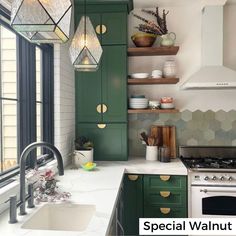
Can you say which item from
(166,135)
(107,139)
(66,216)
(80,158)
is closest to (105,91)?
(107,139)

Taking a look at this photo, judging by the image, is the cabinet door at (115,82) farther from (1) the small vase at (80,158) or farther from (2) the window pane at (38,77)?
(2) the window pane at (38,77)

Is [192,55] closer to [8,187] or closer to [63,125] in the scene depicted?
[63,125]

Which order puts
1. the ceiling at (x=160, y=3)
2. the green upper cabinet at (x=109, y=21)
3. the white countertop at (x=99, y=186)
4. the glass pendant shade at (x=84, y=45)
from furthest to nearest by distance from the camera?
the ceiling at (x=160, y=3) → the green upper cabinet at (x=109, y=21) → the glass pendant shade at (x=84, y=45) → the white countertop at (x=99, y=186)

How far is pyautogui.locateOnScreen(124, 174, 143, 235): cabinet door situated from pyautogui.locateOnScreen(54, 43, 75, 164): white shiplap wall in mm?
708

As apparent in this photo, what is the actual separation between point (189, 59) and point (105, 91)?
110 centimetres

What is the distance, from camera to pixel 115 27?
2.94 metres

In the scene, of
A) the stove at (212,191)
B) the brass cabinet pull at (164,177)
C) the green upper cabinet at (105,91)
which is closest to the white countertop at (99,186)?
the brass cabinet pull at (164,177)

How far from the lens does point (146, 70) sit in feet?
10.7

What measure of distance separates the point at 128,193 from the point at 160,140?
845 mm

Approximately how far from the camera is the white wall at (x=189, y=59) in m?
3.16

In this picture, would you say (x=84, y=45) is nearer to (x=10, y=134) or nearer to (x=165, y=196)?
(x=10, y=134)

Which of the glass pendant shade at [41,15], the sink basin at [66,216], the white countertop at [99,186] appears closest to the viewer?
the glass pendant shade at [41,15]

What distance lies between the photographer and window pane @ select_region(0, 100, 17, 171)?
1.98 meters

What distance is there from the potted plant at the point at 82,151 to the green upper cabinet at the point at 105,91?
0.83 ft
